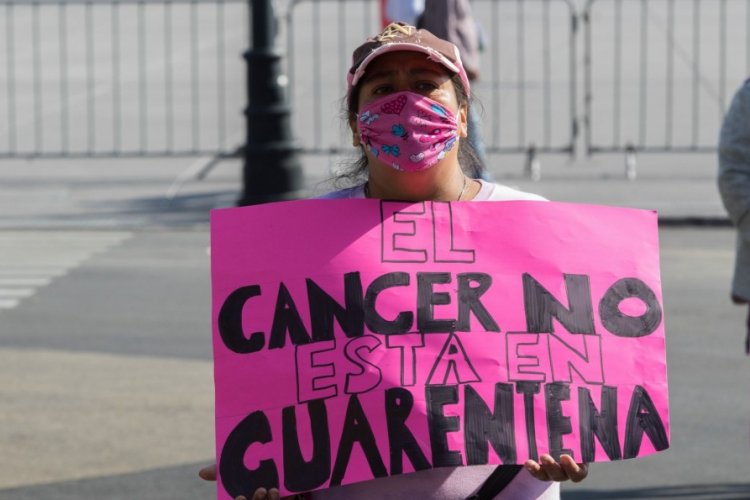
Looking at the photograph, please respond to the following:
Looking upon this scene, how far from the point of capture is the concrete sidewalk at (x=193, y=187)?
1335cm

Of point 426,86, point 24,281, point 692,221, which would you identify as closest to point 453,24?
point 24,281

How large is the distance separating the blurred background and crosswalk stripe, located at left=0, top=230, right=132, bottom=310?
0.11 ft

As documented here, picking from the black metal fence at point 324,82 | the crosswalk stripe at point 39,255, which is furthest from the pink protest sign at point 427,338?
the black metal fence at point 324,82

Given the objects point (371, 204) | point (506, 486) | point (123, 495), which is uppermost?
point (371, 204)

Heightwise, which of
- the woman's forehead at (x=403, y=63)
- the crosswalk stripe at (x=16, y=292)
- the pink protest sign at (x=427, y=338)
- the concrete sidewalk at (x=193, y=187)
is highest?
the woman's forehead at (x=403, y=63)

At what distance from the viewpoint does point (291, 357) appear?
3.25 m

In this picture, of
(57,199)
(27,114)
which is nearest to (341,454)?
(57,199)

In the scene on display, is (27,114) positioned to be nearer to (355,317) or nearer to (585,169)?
(585,169)

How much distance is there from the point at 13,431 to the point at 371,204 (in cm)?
416

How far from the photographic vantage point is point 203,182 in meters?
15.1

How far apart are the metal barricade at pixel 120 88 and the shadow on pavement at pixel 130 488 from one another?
8.90 metres

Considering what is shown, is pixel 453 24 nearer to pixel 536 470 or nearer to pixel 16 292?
pixel 16 292

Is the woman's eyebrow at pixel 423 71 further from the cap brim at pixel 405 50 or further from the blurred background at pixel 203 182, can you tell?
the blurred background at pixel 203 182

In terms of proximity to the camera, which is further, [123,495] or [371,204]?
[123,495]
